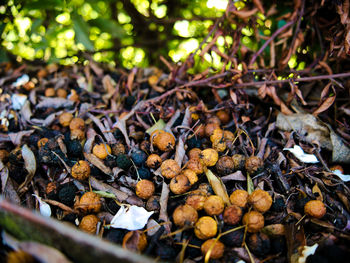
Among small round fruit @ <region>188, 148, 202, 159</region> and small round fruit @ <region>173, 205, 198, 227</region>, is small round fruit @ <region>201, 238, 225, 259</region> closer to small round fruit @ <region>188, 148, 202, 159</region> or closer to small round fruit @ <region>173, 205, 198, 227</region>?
small round fruit @ <region>173, 205, 198, 227</region>

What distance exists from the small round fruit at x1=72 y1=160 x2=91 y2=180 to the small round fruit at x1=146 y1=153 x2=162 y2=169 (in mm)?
395

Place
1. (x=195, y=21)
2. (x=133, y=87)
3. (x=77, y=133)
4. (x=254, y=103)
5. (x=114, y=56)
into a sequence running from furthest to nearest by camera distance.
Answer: (x=114, y=56), (x=195, y=21), (x=133, y=87), (x=254, y=103), (x=77, y=133)

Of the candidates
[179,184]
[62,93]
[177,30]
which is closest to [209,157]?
[179,184]

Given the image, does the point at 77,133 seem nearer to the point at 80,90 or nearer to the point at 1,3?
the point at 80,90

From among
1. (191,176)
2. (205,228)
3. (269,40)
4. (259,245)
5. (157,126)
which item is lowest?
(259,245)

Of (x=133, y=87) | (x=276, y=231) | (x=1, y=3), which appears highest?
(x=1, y=3)

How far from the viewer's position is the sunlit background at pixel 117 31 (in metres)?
2.30

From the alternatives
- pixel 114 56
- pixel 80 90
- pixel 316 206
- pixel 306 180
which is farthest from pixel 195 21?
pixel 316 206

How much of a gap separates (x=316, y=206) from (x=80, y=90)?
213cm

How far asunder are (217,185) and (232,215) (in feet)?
0.75

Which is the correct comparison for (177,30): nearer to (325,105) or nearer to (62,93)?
(62,93)

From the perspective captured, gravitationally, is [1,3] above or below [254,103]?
above

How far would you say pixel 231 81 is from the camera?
6.55 ft

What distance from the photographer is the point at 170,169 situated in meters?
1.58
